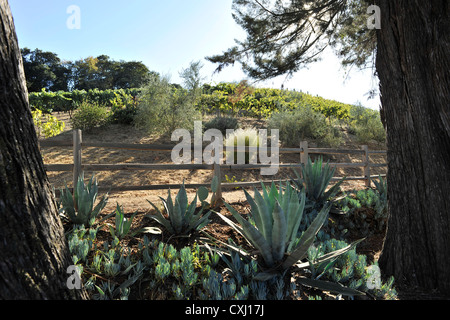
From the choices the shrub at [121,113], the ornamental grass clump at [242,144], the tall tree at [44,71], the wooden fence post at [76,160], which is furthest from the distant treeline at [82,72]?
the wooden fence post at [76,160]

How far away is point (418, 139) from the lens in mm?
2875

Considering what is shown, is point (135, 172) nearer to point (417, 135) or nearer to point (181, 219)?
point (181, 219)

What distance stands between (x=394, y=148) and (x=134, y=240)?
2864 millimetres

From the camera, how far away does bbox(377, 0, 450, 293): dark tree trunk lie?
276 centimetres

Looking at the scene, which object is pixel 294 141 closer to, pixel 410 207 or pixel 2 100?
pixel 410 207

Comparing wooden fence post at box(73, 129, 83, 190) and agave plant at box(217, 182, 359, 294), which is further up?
wooden fence post at box(73, 129, 83, 190)

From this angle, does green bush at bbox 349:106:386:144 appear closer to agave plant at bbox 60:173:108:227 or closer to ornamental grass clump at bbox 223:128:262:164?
ornamental grass clump at bbox 223:128:262:164

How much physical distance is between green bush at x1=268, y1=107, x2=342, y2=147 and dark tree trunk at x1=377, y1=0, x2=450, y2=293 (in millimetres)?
9164

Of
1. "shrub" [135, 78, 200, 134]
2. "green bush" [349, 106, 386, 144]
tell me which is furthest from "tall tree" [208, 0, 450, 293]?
"green bush" [349, 106, 386, 144]

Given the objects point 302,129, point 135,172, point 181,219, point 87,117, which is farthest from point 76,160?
point 302,129

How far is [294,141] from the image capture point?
12.3m

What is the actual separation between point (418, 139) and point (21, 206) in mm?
3223

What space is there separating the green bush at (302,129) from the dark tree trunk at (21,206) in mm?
11232

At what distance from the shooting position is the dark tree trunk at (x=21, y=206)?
133cm
